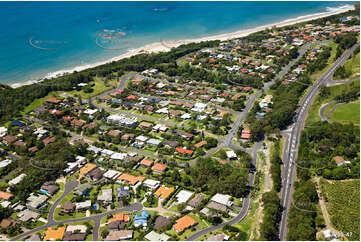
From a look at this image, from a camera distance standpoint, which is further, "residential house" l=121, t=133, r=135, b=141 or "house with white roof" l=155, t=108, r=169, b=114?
"house with white roof" l=155, t=108, r=169, b=114

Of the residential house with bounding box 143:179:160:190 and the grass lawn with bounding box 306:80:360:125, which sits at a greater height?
the grass lawn with bounding box 306:80:360:125

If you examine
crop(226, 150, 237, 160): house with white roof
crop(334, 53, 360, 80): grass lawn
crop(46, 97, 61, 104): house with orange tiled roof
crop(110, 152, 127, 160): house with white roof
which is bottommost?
crop(226, 150, 237, 160): house with white roof

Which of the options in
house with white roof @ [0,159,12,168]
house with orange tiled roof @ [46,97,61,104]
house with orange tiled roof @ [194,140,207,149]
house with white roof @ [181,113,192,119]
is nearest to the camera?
house with white roof @ [0,159,12,168]

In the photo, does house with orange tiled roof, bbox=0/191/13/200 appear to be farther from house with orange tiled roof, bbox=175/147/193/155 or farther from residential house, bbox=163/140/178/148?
house with orange tiled roof, bbox=175/147/193/155

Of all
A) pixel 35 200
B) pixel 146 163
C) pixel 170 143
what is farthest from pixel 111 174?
pixel 170 143

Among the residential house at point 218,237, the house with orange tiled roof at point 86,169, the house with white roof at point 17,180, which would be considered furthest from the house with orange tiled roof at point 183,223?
the house with white roof at point 17,180

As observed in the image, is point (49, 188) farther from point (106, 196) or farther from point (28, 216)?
point (106, 196)

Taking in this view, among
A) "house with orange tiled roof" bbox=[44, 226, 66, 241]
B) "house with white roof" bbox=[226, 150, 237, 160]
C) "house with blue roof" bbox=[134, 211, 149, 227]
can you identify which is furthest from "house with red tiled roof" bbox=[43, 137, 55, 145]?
"house with white roof" bbox=[226, 150, 237, 160]

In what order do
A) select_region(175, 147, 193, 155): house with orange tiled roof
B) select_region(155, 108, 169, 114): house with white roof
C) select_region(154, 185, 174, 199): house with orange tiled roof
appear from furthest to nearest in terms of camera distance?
select_region(155, 108, 169, 114): house with white roof < select_region(175, 147, 193, 155): house with orange tiled roof < select_region(154, 185, 174, 199): house with orange tiled roof
